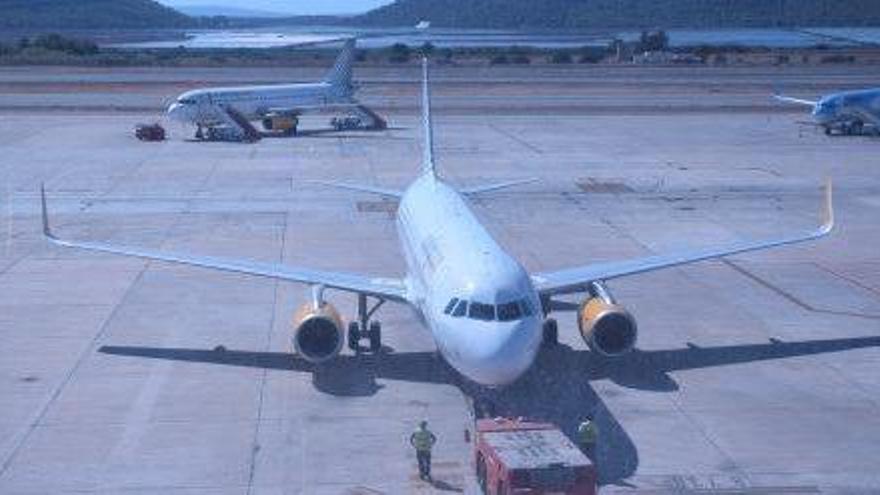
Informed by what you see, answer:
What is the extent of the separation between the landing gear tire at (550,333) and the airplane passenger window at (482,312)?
19.6 ft

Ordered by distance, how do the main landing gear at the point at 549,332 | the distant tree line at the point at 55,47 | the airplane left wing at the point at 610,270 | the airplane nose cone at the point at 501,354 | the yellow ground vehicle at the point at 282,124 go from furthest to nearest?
the distant tree line at the point at 55,47
the yellow ground vehicle at the point at 282,124
the main landing gear at the point at 549,332
the airplane left wing at the point at 610,270
the airplane nose cone at the point at 501,354

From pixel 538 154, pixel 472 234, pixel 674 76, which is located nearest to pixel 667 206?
pixel 538 154

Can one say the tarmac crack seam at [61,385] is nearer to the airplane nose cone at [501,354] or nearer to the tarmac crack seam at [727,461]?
the airplane nose cone at [501,354]

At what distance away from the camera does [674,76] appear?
134 meters

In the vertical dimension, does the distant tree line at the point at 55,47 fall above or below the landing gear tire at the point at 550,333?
below

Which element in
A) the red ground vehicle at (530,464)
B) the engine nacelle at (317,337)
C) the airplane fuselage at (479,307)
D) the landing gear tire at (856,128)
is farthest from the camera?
the landing gear tire at (856,128)

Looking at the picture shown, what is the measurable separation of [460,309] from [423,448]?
2944mm

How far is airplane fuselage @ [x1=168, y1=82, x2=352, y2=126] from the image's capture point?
7950cm

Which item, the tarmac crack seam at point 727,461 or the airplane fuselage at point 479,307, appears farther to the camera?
the airplane fuselage at point 479,307

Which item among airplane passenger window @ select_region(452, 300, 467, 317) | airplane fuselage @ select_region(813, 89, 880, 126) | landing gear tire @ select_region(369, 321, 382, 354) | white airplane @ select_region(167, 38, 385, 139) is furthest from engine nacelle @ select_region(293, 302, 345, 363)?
airplane fuselage @ select_region(813, 89, 880, 126)

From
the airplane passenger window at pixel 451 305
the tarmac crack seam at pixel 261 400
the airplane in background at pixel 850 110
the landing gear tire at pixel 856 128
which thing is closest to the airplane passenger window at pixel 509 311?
the airplane passenger window at pixel 451 305

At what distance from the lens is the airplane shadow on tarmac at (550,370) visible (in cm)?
2386

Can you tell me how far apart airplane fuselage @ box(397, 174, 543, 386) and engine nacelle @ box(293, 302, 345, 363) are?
1.78 meters

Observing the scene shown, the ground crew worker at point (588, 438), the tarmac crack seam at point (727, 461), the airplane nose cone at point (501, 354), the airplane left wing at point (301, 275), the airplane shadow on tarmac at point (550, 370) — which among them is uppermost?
the airplane nose cone at point (501, 354)
